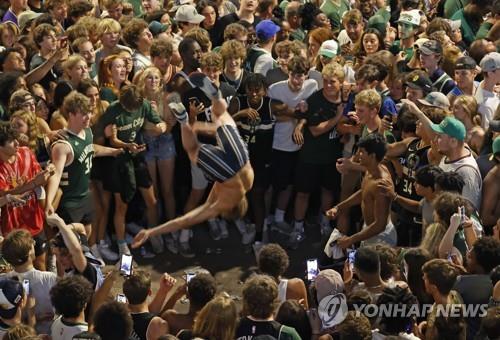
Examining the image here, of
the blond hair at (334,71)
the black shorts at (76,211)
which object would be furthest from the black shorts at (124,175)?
the blond hair at (334,71)

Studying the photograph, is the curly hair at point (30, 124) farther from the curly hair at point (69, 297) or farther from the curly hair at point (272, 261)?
the curly hair at point (272, 261)

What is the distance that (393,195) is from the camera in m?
8.73

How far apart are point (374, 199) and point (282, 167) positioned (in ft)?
5.39

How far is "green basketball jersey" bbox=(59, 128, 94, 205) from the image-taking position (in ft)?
29.7

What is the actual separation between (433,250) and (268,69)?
11.2 ft

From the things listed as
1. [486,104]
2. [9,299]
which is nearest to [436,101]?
→ [486,104]

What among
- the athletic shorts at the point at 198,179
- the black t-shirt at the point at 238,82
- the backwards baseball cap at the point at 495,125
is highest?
the backwards baseball cap at the point at 495,125

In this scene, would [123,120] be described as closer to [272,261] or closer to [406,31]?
[272,261]

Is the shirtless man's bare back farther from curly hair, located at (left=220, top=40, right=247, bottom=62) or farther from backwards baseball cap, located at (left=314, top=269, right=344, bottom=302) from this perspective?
curly hair, located at (left=220, top=40, right=247, bottom=62)

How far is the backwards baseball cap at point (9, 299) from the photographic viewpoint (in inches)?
273

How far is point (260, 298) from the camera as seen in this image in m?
6.75

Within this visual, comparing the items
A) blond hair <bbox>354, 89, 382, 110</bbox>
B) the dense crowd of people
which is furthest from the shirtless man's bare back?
blond hair <bbox>354, 89, 382, 110</bbox>

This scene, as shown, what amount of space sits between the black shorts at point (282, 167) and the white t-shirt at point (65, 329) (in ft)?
12.2

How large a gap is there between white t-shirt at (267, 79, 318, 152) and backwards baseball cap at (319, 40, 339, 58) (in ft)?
1.82
